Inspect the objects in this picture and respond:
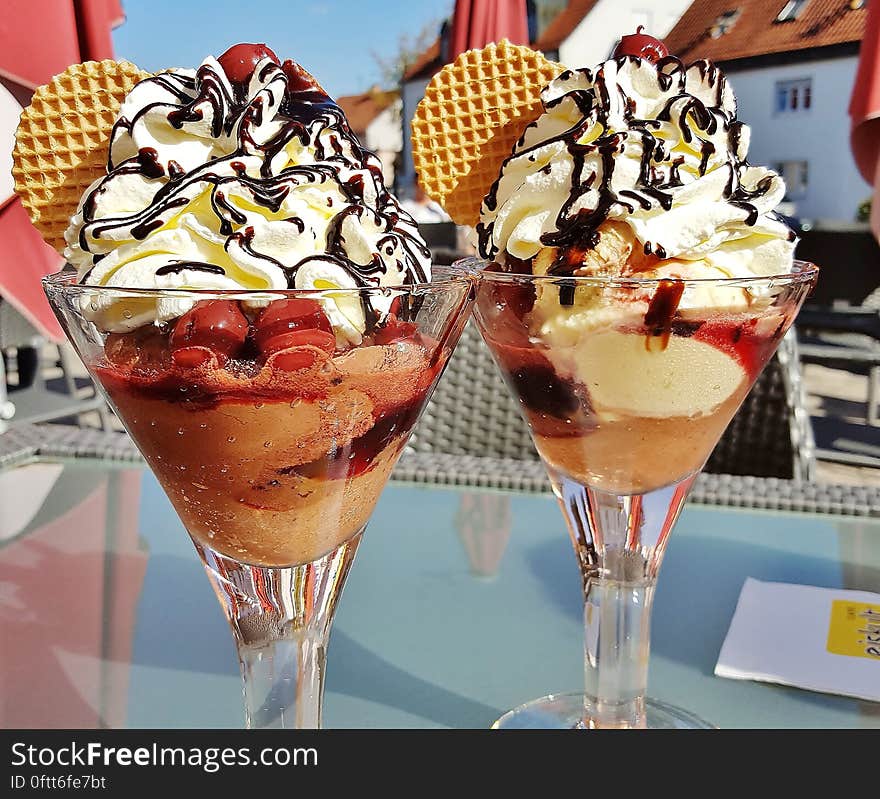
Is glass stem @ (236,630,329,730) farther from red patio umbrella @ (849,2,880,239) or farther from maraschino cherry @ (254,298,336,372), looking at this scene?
red patio umbrella @ (849,2,880,239)

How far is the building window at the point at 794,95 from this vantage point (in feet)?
22.9

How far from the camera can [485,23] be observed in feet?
6.88

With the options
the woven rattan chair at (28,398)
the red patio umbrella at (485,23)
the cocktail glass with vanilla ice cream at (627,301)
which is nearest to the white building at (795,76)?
the cocktail glass with vanilla ice cream at (627,301)

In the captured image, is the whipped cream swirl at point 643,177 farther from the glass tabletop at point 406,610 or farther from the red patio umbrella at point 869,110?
the red patio umbrella at point 869,110

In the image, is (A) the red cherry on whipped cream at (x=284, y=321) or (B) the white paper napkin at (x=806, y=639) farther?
(B) the white paper napkin at (x=806, y=639)

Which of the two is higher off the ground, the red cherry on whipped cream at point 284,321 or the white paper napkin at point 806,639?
the red cherry on whipped cream at point 284,321

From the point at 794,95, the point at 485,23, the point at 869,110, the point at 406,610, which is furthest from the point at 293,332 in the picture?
the point at 794,95

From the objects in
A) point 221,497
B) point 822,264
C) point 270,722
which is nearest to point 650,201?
→ point 221,497

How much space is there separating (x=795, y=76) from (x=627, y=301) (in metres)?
7.03

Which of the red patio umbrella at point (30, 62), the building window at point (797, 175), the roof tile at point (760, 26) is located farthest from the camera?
the building window at point (797, 175)

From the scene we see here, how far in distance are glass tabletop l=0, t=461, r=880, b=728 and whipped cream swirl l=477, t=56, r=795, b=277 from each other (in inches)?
19.7

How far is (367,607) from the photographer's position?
116cm

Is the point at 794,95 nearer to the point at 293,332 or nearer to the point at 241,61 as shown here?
the point at 241,61

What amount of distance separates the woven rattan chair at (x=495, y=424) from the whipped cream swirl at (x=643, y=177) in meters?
0.94
